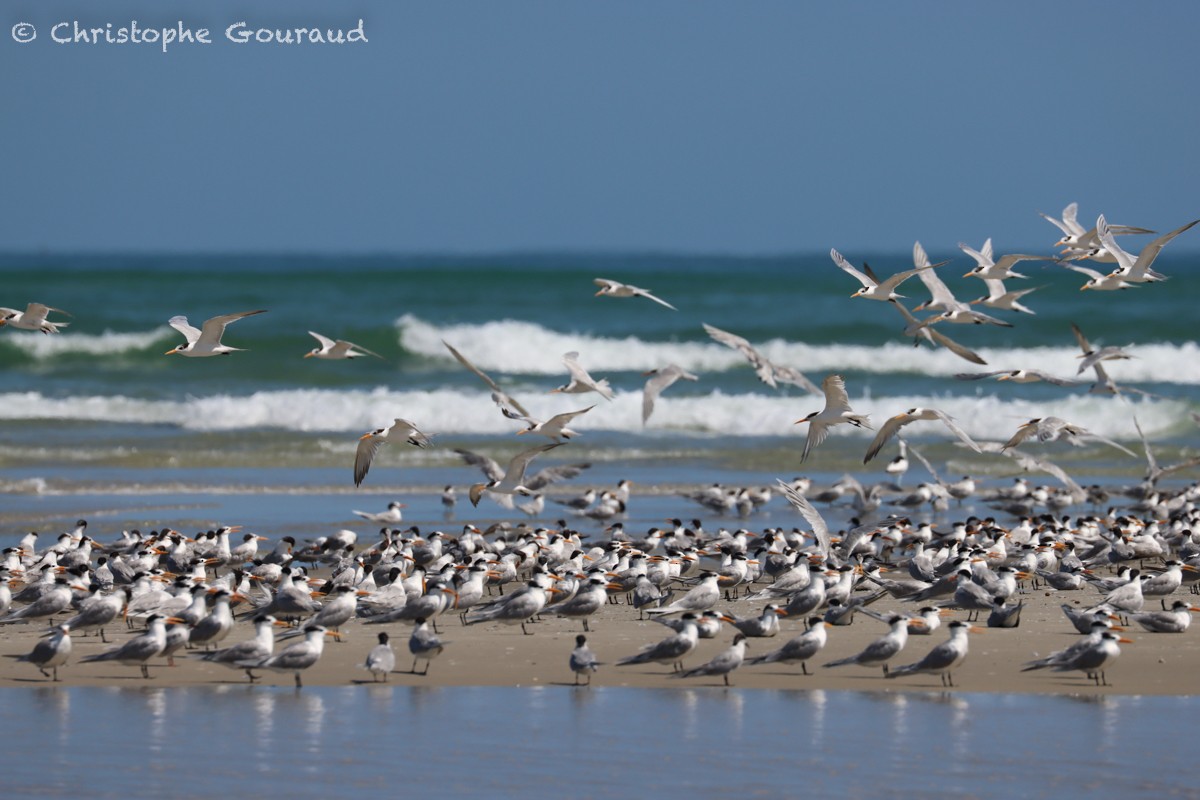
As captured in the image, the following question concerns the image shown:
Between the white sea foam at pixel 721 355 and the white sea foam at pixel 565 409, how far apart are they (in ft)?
23.7

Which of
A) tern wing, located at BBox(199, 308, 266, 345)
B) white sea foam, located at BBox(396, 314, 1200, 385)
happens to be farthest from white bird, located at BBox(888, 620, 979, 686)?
white sea foam, located at BBox(396, 314, 1200, 385)

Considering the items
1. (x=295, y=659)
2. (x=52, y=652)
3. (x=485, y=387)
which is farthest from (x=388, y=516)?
(x=485, y=387)

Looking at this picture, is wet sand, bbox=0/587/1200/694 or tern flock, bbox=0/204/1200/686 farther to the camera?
tern flock, bbox=0/204/1200/686

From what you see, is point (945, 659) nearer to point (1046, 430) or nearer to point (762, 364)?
point (762, 364)

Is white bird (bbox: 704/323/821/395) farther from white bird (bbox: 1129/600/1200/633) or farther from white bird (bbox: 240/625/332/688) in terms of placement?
white bird (bbox: 240/625/332/688)

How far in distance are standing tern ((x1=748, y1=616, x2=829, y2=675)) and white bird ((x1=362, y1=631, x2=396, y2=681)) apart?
2514 mm

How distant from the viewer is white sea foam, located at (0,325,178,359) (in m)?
45.2

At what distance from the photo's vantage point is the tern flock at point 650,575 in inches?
478

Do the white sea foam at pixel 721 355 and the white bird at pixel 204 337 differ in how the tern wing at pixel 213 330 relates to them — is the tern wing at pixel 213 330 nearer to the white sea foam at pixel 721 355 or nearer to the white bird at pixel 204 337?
the white bird at pixel 204 337

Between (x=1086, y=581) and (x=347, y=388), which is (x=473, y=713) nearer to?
(x=1086, y=581)

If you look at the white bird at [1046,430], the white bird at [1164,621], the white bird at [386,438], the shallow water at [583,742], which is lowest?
the shallow water at [583,742]

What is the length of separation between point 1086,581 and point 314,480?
1238 centimetres

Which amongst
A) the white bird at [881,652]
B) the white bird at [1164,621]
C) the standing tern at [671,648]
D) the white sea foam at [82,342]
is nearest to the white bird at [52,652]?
the standing tern at [671,648]

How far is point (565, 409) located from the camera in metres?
35.3
